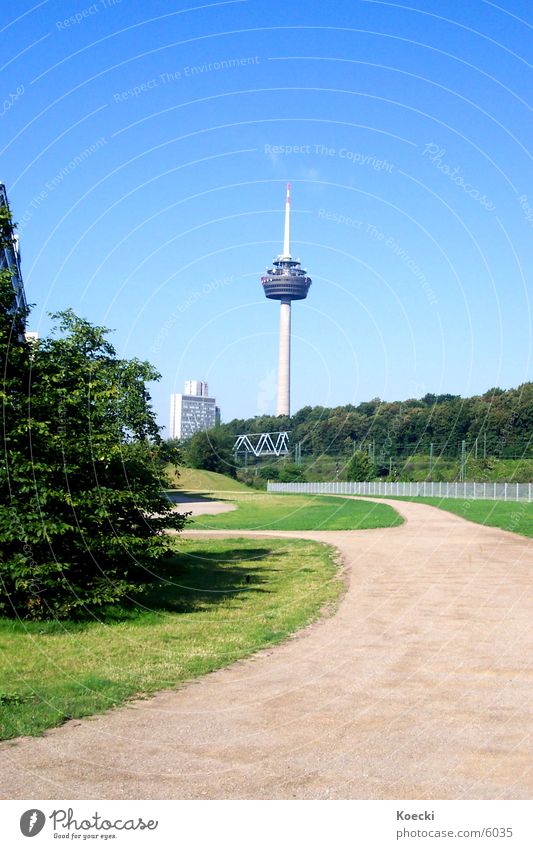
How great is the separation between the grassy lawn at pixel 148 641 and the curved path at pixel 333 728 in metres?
0.49

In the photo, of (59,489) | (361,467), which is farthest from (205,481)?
(59,489)

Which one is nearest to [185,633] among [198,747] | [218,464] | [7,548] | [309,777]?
[7,548]

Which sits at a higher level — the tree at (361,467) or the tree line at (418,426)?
the tree line at (418,426)

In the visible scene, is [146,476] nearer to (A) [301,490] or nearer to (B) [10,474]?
(B) [10,474]

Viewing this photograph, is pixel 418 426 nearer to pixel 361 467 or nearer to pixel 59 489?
pixel 361 467

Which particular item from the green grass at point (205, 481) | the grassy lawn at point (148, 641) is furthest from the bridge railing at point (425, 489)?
the grassy lawn at point (148, 641)

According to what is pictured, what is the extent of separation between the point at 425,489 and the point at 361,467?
28503 mm

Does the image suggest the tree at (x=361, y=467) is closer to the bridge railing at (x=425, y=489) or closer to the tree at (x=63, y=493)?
the bridge railing at (x=425, y=489)

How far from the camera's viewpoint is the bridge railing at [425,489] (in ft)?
257

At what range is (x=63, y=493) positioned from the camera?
611 inches

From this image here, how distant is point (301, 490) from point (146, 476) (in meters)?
115

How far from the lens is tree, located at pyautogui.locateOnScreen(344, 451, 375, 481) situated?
124938 mm

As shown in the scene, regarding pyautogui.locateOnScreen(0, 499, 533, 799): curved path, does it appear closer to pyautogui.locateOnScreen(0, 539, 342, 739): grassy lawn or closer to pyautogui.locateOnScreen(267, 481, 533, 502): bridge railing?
pyautogui.locateOnScreen(0, 539, 342, 739): grassy lawn

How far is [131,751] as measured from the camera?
29.0 ft
